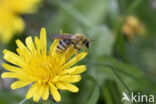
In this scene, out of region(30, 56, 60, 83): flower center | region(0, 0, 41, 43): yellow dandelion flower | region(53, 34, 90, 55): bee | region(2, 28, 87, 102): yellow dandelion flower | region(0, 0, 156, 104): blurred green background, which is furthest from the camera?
region(0, 0, 41, 43): yellow dandelion flower

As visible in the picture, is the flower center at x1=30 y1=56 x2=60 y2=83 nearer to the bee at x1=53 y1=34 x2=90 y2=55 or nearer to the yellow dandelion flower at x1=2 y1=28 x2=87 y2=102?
the yellow dandelion flower at x1=2 y1=28 x2=87 y2=102

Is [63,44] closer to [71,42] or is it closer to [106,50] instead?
[71,42]

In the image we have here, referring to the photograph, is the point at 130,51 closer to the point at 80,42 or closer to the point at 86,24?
the point at 86,24

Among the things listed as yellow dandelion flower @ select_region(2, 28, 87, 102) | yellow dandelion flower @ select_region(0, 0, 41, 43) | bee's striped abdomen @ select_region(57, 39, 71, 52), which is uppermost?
yellow dandelion flower @ select_region(0, 0, 41, 43)

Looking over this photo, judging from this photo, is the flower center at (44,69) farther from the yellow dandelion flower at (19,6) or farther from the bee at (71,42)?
the yellow dandelion flower at (19,6)

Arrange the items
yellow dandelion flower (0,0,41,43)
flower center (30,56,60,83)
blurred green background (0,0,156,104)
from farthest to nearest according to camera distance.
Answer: yellow dandelion flower (0,0,41,43), blurred green background (0,0,156,104), flower center (30,56,60,83)

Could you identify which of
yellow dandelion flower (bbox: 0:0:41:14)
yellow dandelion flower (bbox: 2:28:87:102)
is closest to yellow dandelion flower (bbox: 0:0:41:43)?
yellow dandelion flower (bbox: 0:0:41:14)

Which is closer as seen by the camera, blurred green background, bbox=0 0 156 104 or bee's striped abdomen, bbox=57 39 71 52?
bee's striped abdomen, bbox=57 39 71 52
